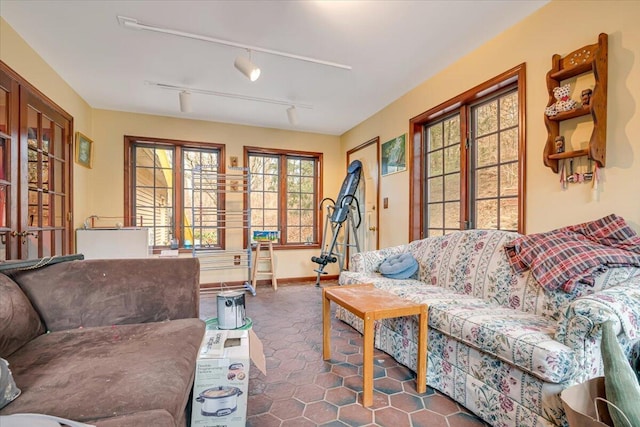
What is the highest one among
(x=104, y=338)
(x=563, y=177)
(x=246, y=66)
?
(x=246, y=66)

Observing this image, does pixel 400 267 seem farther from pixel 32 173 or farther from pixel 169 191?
pixel 169 191

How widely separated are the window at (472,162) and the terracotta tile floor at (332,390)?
1.40 metres

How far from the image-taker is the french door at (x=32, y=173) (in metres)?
2.32

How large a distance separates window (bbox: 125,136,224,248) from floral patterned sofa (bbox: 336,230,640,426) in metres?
2.95

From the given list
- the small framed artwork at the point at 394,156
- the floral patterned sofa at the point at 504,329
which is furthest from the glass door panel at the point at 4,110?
the small framed artwork at the point at 394,156

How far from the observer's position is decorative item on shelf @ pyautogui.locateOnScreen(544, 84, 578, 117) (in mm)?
1919

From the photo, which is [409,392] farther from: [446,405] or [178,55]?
[178,55]

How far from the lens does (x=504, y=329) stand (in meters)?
1.50

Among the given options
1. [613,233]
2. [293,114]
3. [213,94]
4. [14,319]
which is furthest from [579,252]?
[213,94]

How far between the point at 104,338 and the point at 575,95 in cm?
299

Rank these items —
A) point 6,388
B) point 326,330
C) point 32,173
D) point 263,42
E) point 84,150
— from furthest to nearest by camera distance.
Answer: point 84,150 < point 32,173 < point 263,42 < point 326,330 < point 6,388

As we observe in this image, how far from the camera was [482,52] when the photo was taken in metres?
2.61

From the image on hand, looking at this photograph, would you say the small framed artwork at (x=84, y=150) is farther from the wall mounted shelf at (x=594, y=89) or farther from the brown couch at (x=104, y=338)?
the wall mounted shelf at (x=594, y=89)

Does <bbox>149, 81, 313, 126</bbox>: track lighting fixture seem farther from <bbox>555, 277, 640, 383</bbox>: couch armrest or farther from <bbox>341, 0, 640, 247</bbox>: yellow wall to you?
<bbox>555, 277, 640, 383</bbox>: couch armrest
